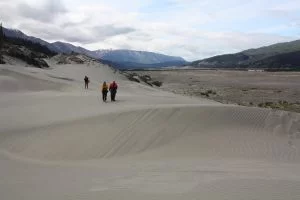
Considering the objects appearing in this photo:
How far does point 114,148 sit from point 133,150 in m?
0.59

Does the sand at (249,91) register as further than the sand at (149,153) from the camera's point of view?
Yes

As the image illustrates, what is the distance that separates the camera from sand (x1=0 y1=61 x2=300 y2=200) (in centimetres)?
774

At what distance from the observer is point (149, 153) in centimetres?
1282

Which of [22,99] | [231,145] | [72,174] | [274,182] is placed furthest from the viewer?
[22,99]

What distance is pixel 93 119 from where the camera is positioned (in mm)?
15812

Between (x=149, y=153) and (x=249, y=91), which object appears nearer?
(x=149, y=153)

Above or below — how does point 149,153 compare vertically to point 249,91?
above

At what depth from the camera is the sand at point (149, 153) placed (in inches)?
305

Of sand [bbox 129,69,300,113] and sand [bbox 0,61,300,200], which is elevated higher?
sand [bbox 0,61,300,200]

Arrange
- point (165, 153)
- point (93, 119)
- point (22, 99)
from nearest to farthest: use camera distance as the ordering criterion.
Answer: point (165, 153) < point (93, 119) < point (22, 99)

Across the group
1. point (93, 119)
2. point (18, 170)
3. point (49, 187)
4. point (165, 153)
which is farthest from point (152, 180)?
point (93, 119)

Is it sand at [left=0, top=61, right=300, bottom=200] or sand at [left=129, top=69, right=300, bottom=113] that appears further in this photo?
sand at [left=129, top=69, right=300, bottom=113]

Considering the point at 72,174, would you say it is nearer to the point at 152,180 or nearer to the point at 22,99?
the point at 152,180

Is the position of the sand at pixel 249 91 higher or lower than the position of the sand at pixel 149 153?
lower
